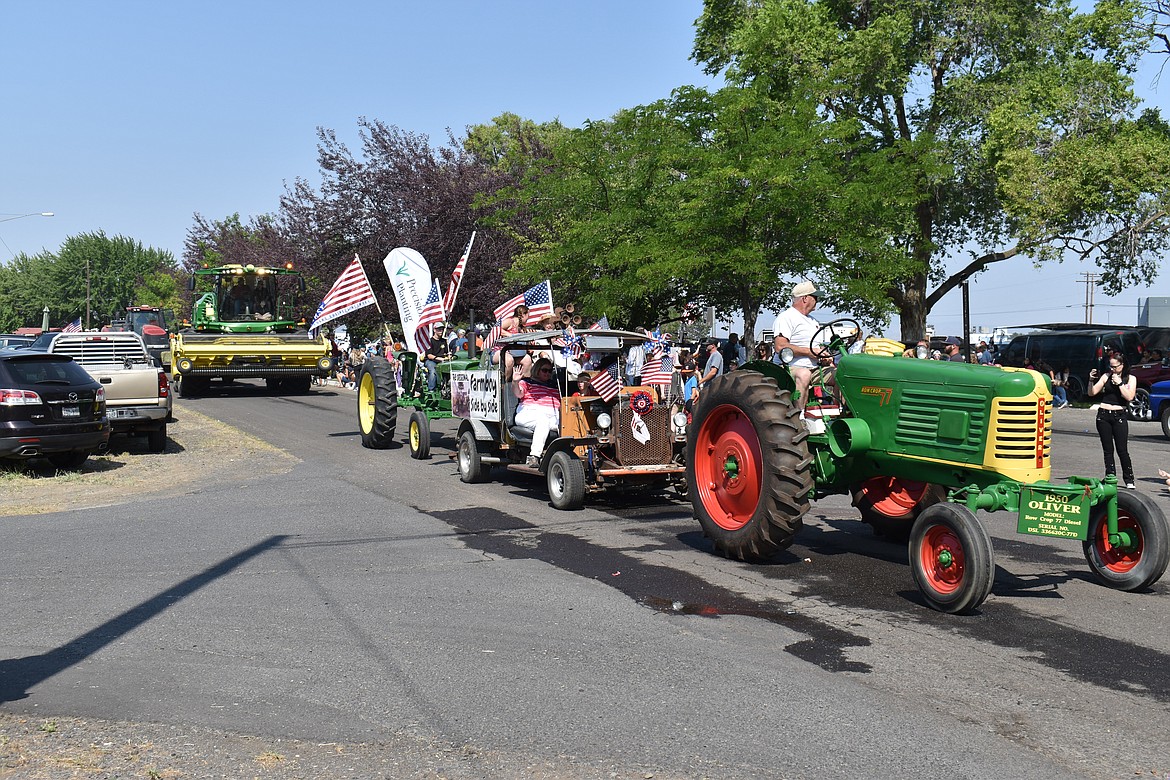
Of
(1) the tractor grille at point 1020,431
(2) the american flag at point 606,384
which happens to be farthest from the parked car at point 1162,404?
(1) the tractor grille at point 1020,431

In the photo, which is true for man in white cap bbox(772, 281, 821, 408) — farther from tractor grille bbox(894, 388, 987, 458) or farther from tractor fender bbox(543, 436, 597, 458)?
tractor fender bbox(543, 436, 597, 458)

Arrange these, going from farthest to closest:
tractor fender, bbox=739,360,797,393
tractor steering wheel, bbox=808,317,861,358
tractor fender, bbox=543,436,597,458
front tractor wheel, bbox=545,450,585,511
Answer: tractor fender, bbox=543,436,597,458 < front tractor wheel, bbox=545,450,585,511 < tractor fender, bbox=739,360,797,393 < tractor steering wheel, bbox=808,317,861,358

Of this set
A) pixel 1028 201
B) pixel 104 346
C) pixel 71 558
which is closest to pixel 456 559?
pixel 71 558

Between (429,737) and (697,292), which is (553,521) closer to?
(429,737)

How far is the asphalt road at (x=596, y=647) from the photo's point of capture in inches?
189

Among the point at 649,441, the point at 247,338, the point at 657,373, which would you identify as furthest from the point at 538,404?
the point at 247,338

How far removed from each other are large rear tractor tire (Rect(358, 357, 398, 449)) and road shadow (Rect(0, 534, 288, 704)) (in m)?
8.69

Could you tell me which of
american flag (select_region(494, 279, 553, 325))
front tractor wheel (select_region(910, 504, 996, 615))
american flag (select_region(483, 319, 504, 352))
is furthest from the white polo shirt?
american flag (select_region(494, 279, 553, 325))

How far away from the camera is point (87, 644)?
249 inches

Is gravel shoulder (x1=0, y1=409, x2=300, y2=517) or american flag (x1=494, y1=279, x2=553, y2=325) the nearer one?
gravel shoulder (x1=0, y1=409, x2=300, y2=517)

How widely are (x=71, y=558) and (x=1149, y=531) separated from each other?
8335 millimetres

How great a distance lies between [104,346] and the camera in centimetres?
1733

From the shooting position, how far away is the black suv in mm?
13609

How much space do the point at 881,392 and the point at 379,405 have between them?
10674 mm
